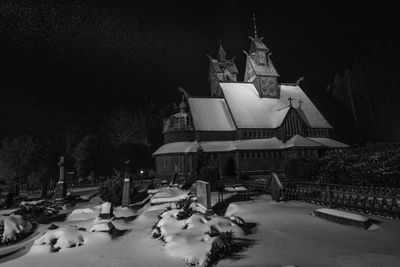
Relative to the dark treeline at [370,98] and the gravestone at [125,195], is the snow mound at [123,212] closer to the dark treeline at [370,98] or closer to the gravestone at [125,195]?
the gravestone at [125,195]

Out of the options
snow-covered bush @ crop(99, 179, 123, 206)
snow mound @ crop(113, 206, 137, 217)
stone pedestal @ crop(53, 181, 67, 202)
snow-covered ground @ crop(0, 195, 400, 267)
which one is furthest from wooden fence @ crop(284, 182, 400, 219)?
stone pedestal @ crop(53, 181, 67, 202)

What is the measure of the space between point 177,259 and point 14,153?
34191 millimetres

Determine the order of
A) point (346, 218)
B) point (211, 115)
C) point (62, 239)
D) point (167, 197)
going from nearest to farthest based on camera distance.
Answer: point (62, 239), point (346, 218), point (167, 197), point (211, 115)

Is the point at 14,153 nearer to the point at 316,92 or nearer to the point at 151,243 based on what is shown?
the point at 151,243

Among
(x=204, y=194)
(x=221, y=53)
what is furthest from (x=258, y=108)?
(x=221, y=53)

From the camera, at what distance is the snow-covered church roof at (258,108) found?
3644 cm

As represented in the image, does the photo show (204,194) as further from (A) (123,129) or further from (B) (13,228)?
(A) (123,129)

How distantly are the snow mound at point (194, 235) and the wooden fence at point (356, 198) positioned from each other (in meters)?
7.36

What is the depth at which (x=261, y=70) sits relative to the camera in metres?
42.1

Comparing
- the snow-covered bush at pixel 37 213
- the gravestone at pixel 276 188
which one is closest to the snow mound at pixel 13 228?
the snow-covered bush at pixel 37 213

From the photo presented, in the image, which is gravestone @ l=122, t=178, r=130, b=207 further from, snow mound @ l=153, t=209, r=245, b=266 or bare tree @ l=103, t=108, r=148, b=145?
bare tree @ l=103, t=108, r=148, b=145

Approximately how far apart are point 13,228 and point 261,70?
1562 inches

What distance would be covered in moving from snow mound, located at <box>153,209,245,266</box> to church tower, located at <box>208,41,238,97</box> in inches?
1830

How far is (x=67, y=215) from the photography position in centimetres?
1678
